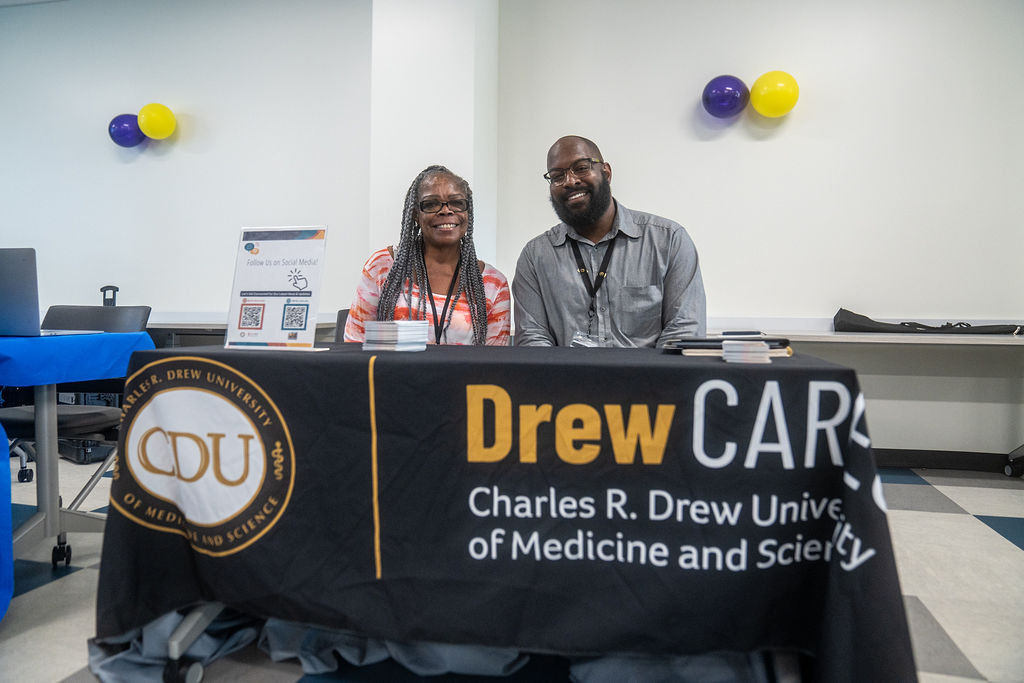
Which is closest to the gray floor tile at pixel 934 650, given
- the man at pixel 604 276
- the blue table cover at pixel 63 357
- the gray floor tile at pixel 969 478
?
the man at pixel 604 276

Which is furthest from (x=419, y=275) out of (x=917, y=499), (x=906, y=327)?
(x=906, y=327)

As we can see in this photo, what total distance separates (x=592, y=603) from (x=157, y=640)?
0.96 meters

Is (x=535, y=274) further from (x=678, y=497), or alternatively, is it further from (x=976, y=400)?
(x=976, y=400)

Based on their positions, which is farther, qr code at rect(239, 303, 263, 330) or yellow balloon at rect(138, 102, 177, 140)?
yellow balloon at rect(138, 102, 177, 140)

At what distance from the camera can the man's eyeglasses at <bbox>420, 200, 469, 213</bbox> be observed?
81.8 inches

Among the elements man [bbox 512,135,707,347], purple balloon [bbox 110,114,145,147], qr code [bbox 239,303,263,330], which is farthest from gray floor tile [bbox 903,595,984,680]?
purple balloon [bbox 110,114,145,147]

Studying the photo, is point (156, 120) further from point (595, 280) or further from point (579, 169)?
point (595, 280)

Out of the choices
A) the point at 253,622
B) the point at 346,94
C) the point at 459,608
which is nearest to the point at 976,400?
the point at 459,608

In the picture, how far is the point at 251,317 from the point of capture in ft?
4.70

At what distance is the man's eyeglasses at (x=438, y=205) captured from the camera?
6.82ft

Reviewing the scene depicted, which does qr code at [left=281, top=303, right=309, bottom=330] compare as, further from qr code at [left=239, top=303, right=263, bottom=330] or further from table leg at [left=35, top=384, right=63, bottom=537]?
table leg at [left=35, top=384, right=63, bottom=537]

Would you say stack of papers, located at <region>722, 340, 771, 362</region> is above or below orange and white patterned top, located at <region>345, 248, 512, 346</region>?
below

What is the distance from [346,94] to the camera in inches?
A: 157

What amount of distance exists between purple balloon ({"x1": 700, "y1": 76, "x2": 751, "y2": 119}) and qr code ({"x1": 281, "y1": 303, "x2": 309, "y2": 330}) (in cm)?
288
